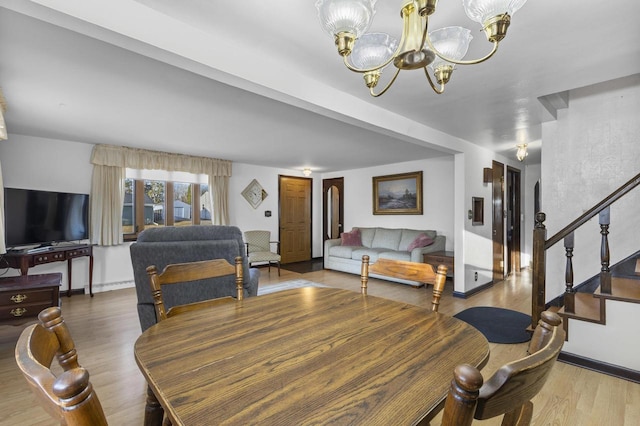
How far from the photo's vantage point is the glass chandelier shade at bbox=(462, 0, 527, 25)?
1.16 meters

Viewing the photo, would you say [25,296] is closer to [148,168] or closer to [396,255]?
[148,168]

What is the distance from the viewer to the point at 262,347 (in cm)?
100

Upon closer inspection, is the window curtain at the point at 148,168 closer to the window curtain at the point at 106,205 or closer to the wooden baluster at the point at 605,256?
the window curtain at the point at 106,205

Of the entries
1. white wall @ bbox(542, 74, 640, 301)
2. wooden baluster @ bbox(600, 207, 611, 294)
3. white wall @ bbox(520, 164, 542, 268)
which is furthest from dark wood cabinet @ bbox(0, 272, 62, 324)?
white wall @ bbox(520, 164, 542, 268)

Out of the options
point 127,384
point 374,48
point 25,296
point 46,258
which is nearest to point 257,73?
point 374,48

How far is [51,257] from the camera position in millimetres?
3770

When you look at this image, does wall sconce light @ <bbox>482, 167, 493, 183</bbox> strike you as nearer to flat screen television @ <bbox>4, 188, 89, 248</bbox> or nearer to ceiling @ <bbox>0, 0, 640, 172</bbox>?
ceiling @ <bbox>0, 0, 640, 172</bbox>

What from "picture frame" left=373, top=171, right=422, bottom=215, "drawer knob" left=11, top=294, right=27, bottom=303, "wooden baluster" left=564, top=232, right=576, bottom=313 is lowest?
"drawer knob" left=11, top=294, right=27, bottom=303

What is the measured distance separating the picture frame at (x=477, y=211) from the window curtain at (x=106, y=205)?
18.4 feet

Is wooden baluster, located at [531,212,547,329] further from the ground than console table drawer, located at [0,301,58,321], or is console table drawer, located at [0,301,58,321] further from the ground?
wooden baluster, located at [531,212,547,329]

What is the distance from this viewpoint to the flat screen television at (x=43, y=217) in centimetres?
369

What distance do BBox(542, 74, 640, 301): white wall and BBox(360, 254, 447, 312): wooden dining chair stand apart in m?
2.62

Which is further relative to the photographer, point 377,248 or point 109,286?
point 377,248

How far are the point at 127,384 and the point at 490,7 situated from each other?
306cm
